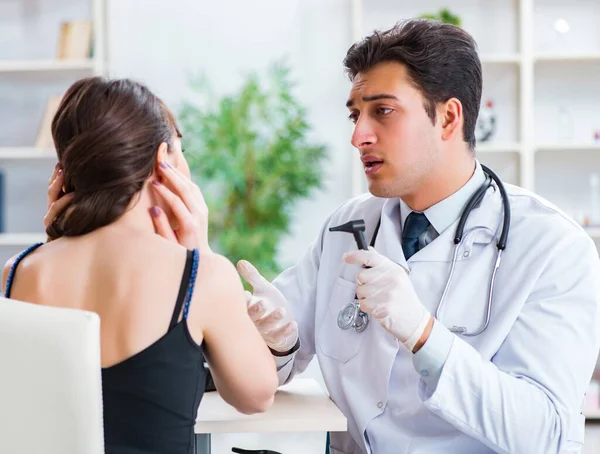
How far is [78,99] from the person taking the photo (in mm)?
1194

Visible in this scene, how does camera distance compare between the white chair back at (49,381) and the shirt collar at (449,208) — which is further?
the shirt collar at (449,208)

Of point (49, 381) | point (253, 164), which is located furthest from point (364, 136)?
point (253, 164)

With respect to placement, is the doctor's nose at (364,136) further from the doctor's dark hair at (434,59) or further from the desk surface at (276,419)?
the desk surface at (276,419)

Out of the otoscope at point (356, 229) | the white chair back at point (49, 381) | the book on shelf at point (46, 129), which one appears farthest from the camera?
the book on shelf at point (46, 129)

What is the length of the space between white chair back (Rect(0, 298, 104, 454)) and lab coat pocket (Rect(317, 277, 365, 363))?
73 centimetres

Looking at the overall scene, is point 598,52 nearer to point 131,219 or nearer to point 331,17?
point 331,17

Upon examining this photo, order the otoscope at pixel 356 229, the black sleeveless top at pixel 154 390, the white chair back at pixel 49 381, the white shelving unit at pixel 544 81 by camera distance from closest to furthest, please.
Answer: the white chair back at pixel 49 381
the black sleeveless top at pixel 154 390
the otoscope at pixel 356 229
the white shelving unit at pixel 544 81

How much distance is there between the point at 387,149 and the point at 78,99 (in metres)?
0.71

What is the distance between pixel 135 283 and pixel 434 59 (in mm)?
859

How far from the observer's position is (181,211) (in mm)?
1326

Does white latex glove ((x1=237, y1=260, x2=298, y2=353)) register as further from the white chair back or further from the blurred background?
the blurred background

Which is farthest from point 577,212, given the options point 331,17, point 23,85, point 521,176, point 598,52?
point 23,85

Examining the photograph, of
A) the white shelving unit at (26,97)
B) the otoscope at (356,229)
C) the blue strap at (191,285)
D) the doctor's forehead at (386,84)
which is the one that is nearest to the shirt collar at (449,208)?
the doctor's forehead at (386,84)

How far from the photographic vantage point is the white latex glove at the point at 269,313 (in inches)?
64.0
